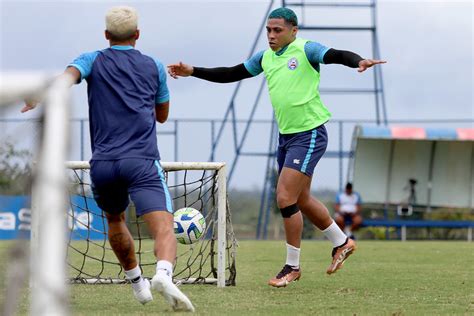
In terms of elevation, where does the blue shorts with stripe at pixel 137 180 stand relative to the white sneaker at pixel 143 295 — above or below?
above

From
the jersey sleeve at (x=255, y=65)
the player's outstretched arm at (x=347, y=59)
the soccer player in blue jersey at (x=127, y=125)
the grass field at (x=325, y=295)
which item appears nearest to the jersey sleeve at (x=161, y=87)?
the soccer player in blue jersey at (x=127, y=125)

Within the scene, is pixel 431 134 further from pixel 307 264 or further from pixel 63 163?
pixel 63 163

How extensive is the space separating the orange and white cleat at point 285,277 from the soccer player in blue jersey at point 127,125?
7.77 ft

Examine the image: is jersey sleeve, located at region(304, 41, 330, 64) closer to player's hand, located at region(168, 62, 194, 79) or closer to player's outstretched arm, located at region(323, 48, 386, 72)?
player's outstretched arm, located at region(323, 48, 386, 72)

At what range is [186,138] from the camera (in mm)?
26688

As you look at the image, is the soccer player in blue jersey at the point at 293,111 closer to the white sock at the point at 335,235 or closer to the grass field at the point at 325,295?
the white sock at the point at 335,235

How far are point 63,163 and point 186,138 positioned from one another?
2350 centimetres

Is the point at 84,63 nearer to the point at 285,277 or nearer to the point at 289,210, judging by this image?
the point at 289,210

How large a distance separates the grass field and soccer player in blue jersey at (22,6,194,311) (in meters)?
0.69

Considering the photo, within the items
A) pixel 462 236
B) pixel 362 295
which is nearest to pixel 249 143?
pixel 462 236

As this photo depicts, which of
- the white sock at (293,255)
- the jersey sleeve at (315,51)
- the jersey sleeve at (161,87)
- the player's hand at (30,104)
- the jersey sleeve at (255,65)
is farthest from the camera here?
the jersey sleeve at (255,65)

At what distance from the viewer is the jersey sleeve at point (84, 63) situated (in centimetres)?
599

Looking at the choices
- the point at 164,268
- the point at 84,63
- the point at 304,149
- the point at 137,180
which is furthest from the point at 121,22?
the point at 304,149

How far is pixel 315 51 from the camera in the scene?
26.8ft
